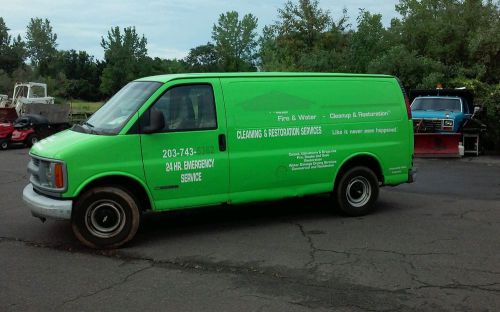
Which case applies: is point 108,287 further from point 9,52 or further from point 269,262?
point 9,52

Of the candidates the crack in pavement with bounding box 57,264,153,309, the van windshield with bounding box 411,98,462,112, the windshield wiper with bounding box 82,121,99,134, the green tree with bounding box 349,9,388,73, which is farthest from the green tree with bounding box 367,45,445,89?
the crack in pavement with bounding box 57,264,153,309

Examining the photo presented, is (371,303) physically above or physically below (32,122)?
below

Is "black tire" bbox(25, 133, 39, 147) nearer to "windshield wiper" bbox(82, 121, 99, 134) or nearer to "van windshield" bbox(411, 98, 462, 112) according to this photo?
"van windshield" bbox(411, 98, 462, 112)

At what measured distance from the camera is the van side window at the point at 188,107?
262 inches

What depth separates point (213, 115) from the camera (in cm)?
689

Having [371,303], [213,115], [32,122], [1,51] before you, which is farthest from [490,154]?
[1,51]

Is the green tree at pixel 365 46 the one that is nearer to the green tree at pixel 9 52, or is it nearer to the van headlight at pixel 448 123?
the van headlight at pixel 448 123

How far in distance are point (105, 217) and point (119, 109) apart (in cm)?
141

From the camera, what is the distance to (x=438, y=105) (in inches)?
692

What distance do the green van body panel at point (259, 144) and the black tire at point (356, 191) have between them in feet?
0.68

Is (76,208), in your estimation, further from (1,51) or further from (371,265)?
(1,51)

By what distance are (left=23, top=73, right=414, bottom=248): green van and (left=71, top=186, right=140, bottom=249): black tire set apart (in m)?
0.01

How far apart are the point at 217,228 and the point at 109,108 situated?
219 cm

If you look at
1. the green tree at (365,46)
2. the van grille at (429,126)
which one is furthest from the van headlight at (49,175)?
the green tree at (365,46)
